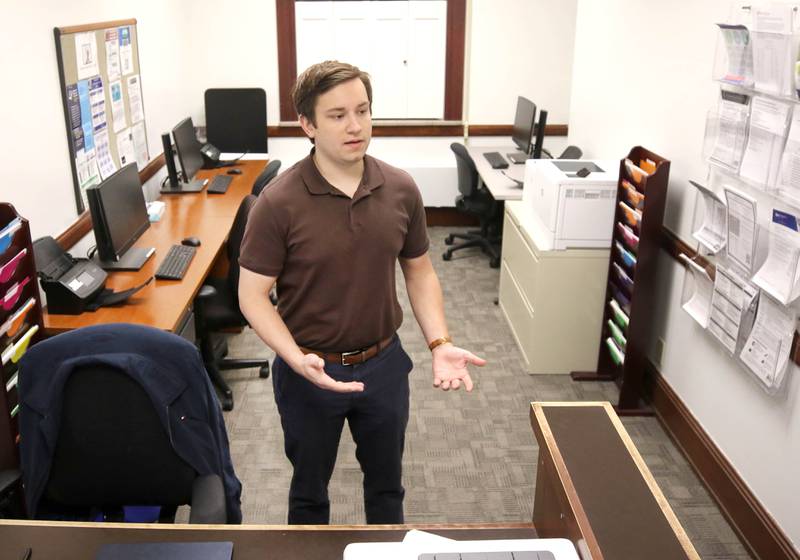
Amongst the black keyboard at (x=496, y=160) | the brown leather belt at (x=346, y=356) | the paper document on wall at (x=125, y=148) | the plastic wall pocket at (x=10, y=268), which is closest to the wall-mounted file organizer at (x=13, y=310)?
the plastic wall pocket at (x=10, y=268)

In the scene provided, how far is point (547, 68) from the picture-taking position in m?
5.66

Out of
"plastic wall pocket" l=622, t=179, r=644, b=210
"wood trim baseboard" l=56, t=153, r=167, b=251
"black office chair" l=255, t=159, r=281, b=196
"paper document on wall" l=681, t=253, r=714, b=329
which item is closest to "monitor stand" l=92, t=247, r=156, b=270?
"wood trim baseboard" l=56, t=153, r=167, b=251

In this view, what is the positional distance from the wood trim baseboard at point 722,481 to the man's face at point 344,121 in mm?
1805

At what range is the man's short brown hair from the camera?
1.68 m

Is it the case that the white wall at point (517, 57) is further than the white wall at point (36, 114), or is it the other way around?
the white wall at point (517, 57)

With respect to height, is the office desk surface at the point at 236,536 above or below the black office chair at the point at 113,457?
above

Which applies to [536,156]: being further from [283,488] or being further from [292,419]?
[292,419]

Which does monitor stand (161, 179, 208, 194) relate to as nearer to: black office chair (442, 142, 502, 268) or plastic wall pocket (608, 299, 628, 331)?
black office chair (442, 142, 502, 268)

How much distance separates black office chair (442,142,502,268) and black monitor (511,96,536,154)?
1.33ft

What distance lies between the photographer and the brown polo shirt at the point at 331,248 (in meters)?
1.74

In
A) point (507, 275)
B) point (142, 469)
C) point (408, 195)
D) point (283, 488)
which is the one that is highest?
point (408, 195)

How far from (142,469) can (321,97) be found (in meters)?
0.97

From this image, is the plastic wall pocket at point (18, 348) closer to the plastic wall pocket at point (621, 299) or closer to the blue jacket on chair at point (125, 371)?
the blue jacket on chair at point (125, 371)

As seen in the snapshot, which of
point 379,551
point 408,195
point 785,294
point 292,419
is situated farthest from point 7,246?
point 785,294
